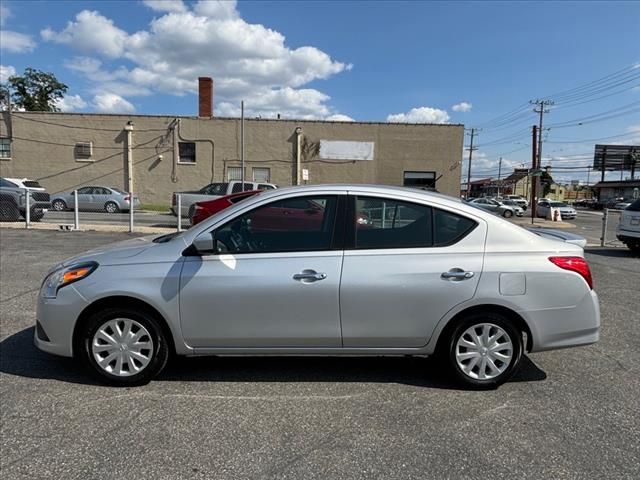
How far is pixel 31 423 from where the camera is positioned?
133 inches

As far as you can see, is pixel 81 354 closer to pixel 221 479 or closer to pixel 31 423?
pixel 31 423

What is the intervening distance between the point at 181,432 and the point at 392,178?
2940 cm

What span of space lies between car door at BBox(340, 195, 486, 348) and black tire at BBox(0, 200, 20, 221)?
16028mm

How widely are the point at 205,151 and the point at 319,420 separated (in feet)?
96.8

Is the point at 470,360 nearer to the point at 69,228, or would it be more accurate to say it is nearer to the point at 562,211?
the point at 69,228

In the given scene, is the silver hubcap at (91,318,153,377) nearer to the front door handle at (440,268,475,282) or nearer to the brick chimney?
the front door handle at (440,268,475,282)

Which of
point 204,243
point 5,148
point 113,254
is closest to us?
point 204,243

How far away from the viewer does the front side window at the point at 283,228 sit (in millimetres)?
3955

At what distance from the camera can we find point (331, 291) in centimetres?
383

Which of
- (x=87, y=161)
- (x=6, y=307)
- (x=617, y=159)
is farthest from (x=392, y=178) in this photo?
(x=617, y=159)

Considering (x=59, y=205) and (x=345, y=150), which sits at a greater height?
(x=345, y=150)

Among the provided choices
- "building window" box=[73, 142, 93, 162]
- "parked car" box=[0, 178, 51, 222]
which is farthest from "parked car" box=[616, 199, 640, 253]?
"building window" box=[73, 142, 93, 162]

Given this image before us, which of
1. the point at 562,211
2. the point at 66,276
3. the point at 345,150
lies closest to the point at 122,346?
the point at 66,276

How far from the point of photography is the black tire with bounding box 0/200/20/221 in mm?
16188
